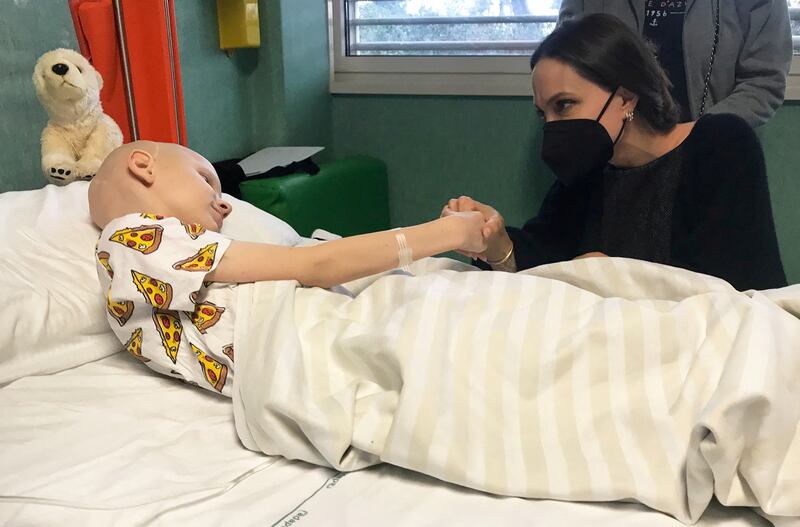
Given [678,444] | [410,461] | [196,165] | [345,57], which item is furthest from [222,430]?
[345,57]

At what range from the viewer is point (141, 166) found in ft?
3.84

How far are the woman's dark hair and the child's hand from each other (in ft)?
1.30

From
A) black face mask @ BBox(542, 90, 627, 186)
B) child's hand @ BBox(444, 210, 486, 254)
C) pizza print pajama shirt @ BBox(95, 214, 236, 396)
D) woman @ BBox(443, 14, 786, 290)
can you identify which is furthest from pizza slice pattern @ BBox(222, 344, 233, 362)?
black face mask @ BBox(542, 90, 627, 186)

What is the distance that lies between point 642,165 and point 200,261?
3.21 ft

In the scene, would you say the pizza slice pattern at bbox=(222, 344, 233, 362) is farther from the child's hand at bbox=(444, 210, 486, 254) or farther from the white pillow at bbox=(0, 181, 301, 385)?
the child's hand at bbox=(444, 210, 486, 254)

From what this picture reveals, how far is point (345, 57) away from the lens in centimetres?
264

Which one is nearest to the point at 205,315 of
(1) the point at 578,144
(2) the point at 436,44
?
(1) the point at 578,144

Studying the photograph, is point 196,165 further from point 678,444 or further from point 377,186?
point 377,186

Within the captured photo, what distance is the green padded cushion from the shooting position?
1.99 metres

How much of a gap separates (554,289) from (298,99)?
1.71 m

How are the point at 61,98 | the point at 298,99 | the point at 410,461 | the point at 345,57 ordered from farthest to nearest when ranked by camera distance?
the point at 345,57, the point at 298,99, the point at 61,98, the point at 410,461

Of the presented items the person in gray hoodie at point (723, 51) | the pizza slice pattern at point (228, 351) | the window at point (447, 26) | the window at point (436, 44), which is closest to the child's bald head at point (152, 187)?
the pizza slice pattern at point (228, 351)

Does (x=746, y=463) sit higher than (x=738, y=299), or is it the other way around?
(x=738, y=299)

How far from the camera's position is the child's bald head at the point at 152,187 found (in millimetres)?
1158
